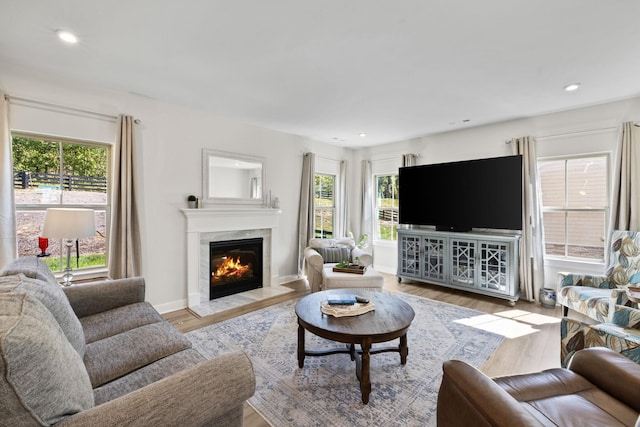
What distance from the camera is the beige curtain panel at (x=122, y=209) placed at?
9.75 feet

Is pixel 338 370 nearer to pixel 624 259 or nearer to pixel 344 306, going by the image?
pixel 344 306

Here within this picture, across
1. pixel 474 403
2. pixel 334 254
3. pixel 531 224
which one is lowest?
pixel 474 403

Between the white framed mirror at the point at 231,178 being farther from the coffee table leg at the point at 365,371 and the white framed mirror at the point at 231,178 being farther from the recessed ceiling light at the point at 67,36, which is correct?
the coffee table leg at the point at 365,371

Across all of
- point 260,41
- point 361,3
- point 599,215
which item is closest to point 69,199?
point 260,41

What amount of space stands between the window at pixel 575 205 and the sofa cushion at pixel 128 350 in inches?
178

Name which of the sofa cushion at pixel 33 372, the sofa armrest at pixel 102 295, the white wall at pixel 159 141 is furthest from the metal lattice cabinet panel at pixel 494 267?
Result: the sofa cushion at pixel 33 372

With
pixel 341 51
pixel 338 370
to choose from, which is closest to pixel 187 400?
pixel 338 370

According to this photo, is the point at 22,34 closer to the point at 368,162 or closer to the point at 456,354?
the point at 456,354

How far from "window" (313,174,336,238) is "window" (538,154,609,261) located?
3.35 metres

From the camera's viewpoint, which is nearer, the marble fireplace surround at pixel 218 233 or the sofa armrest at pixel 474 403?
the sofa armrest at pixel 474 403

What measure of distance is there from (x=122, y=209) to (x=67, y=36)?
62.1 inches

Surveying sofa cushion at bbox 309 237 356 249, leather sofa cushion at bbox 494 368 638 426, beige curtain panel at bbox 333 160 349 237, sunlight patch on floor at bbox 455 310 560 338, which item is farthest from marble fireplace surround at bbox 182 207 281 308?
leather sofa cushion at bbox 494 368 638 426

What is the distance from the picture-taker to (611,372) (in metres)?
1.33

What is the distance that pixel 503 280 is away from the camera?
373cm
